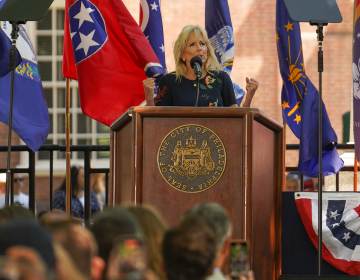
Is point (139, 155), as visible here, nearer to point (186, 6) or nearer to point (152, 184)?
point (152, 184)

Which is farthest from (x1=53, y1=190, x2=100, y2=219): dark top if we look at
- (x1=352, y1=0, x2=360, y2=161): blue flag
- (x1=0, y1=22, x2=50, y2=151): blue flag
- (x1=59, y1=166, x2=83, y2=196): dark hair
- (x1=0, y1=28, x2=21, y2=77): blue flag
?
(x1=352, y1=0, x2=360, y2=161): blue flag

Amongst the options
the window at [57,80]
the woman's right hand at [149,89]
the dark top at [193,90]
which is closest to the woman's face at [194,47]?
the dark top at [193,90]

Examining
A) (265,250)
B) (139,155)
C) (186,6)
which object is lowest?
(265,250)

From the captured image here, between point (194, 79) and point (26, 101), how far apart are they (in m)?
2.90

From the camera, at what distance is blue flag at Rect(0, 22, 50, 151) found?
1066cm

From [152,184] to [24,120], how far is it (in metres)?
2.99

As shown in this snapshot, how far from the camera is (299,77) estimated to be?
11250 mm

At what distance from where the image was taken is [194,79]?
26.7 ft

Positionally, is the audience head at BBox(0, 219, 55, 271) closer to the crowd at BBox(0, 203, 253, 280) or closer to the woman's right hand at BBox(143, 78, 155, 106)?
the crowd at BBox(0, 203, 253, 280)

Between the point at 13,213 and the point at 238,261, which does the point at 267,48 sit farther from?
the point at 238,261

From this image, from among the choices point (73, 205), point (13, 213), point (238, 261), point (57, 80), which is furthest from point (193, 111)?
point (57, 80)

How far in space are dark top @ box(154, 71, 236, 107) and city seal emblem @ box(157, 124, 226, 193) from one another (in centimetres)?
36

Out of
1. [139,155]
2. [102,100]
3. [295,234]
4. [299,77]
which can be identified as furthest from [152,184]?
[299,77]

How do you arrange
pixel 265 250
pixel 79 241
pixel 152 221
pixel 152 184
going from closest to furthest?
pixel 79 241 < pixel 152 221 < pixel 152 184 < pixel 265 250
